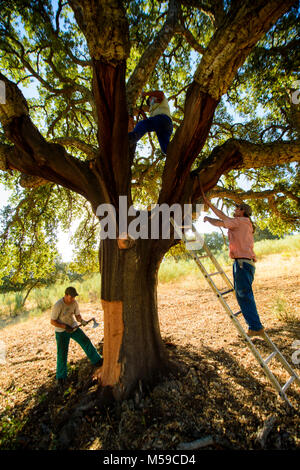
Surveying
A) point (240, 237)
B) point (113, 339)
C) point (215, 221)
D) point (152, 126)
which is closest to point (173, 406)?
point (113, 339)

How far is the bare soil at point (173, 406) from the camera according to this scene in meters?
2.51

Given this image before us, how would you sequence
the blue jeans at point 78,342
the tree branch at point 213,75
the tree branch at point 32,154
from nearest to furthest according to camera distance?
the tree branch at point 213,75, the tree branch at point 32,154, the blue jeans at point 78,342

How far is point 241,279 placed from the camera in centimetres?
342

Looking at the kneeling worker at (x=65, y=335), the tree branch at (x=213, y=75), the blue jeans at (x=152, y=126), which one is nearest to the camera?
the tree branch at (x=213, y=75)

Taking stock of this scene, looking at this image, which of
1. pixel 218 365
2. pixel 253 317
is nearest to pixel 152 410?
pixel 218 365

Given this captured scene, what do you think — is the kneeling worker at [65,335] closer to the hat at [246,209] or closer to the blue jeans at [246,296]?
the blue jeans at [246,296]

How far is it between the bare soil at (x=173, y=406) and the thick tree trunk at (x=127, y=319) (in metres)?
0.23

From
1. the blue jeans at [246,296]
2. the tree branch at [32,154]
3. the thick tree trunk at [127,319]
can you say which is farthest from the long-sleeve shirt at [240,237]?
the tree branch at [32,154]

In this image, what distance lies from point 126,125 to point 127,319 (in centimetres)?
287

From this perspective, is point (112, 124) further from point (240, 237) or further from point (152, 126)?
point (240, 237)

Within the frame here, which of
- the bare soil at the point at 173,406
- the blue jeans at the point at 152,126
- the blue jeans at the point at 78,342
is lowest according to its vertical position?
the bare soil at the point at 173,406
